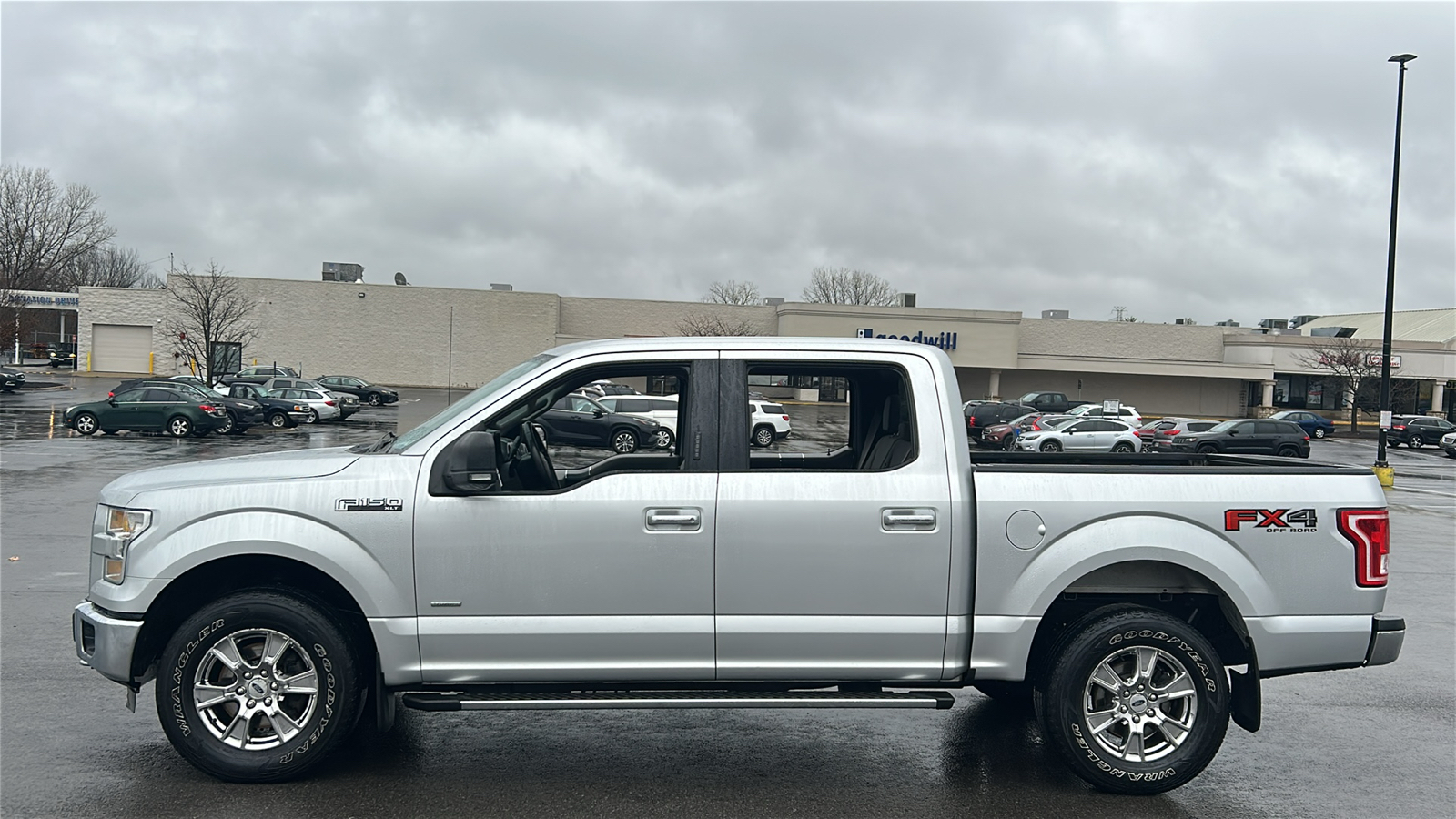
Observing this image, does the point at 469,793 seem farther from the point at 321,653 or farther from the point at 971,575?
the point at 971,575

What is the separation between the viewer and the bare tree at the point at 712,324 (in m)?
66.5

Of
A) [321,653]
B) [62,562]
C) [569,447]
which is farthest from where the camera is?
[569,447]

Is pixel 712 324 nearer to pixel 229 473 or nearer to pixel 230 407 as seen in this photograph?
pixel 230 407

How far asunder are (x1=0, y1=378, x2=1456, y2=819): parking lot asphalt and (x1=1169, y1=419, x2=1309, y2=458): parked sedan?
31.6 meters

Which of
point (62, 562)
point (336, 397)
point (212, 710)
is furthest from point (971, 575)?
point (336, 397)

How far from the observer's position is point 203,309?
5894 cm

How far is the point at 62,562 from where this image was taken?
34.0 feet

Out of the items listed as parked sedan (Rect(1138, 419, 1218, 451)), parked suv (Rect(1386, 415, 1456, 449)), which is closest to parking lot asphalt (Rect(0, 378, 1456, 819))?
parked sedan (Rect(1138, 419, 1218, 451))

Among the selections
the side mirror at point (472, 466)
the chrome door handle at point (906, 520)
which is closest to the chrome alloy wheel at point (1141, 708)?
the chrome door handle at point (906, 520)

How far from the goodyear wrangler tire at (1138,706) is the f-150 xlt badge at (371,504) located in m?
3.09

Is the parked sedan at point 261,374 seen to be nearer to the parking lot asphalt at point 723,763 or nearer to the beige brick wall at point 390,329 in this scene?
the beige brick wall at point 390,329

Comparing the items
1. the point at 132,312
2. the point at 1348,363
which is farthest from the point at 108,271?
the point at 1348,363

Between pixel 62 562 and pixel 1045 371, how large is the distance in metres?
64.4

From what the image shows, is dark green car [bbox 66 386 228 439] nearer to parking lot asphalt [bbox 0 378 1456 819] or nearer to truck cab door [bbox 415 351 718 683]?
parking lot asphalt [bbox 0 378 1456 819]
